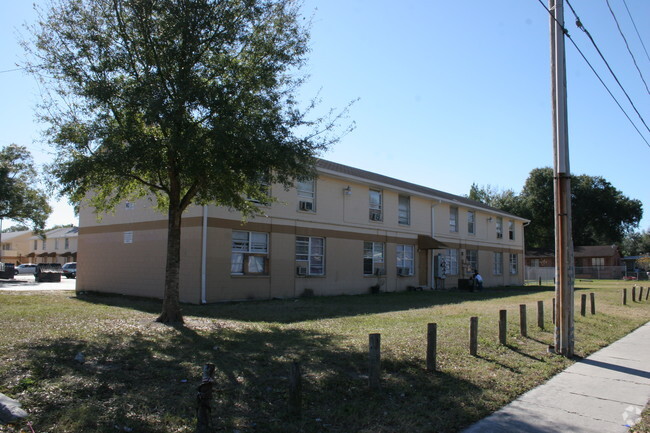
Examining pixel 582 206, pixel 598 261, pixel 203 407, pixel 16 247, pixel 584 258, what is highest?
pixel 582 206

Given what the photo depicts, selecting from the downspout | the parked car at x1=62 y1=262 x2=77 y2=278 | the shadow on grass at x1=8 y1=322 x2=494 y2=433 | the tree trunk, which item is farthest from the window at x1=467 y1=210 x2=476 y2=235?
the parked car at x1=62 y1=262 x2=77 y2=278

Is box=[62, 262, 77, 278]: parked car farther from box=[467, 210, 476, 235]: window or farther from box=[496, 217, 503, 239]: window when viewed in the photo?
box=[496, 217, 503, 239]: window

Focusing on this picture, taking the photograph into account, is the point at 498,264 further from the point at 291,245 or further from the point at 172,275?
the point at 172,275

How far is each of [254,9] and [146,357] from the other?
7639mm

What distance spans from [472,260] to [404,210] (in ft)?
28.4

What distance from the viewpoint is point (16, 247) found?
75375mm

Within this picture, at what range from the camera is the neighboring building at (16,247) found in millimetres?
73312

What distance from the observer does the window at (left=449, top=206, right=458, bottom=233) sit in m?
31.4

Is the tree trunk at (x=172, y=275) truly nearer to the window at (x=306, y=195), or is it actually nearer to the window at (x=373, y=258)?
the window at (x=306, y=195)

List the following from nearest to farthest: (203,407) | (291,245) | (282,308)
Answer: (203,407) < (282,308) < (291,245)

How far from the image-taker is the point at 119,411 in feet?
17.8

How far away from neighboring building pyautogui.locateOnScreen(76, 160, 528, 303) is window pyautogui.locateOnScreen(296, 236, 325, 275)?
44 millimetres

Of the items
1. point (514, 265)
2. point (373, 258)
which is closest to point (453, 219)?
point (373, 258)

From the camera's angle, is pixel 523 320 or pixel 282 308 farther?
pixel 282 308
